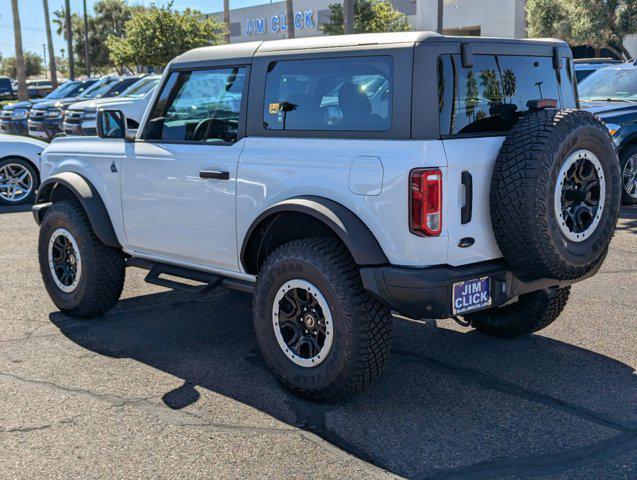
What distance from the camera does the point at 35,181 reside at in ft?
39.8

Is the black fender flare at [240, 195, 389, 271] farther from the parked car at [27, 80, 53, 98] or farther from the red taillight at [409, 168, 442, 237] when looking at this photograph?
the parked car at [27, 80, 53, 98]

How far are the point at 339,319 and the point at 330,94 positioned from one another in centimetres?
125

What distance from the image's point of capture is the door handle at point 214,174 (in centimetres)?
469

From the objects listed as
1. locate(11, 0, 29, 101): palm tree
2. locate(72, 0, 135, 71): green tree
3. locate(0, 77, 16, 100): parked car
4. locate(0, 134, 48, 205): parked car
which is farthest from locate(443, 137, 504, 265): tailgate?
locate(72, 0, 135, 71): green tree

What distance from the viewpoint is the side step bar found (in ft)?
16.0

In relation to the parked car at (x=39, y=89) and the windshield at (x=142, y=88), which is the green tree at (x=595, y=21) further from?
the parked car at (x=39, y=89)

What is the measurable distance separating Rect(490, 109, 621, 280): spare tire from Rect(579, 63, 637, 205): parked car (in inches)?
216

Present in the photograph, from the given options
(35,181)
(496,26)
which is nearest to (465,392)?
(35,181)

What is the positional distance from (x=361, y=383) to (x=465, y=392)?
708mm

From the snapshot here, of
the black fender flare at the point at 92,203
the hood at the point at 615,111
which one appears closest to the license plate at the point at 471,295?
the black fender flare at the point at 92,203

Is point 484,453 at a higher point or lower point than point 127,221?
lower

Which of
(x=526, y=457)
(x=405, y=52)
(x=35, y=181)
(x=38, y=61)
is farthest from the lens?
(x=38, y=61)

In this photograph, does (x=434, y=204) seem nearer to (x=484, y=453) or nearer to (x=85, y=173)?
(x=484, y=453)

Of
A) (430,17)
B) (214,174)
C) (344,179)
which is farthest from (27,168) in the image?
(430,17)
